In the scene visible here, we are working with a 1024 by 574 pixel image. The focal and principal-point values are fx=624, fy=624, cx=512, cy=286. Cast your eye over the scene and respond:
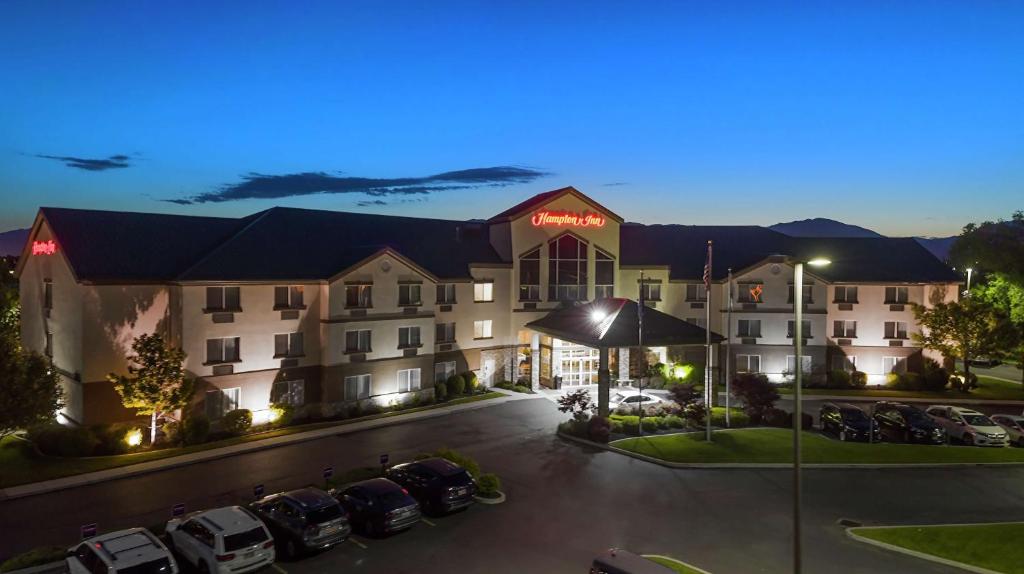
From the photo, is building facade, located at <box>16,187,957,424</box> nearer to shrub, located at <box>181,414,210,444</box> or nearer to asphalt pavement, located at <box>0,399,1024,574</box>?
shrub, located at <box>181,414,210,444</box>

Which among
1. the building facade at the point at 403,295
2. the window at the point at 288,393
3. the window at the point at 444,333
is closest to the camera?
the building facade at the point at 403,295

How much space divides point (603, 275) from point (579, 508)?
3097 cm

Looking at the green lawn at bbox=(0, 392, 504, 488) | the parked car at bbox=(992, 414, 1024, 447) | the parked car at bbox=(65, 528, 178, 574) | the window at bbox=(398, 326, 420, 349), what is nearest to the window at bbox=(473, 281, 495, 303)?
the window at bbox=(398, 326, 420, 349)

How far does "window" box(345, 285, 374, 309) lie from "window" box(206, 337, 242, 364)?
7099mm

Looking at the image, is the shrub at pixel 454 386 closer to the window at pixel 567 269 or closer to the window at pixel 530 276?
the window at pixel 530 276

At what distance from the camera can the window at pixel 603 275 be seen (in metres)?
52.8

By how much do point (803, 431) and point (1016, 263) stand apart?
3549cm

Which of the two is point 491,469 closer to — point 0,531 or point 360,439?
point 360,439

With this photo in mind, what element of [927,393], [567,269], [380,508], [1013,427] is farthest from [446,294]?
[927,393]

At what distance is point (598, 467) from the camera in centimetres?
2958

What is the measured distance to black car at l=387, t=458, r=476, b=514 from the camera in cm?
2303

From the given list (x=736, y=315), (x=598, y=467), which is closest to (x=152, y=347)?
(x=598, y=467)

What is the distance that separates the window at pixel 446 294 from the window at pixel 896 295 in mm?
36140

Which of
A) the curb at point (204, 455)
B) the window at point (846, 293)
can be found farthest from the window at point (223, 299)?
the window at point (846, 293)
